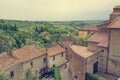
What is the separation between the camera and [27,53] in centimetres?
4722

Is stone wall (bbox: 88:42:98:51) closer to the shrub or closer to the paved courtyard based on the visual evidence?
the shrub

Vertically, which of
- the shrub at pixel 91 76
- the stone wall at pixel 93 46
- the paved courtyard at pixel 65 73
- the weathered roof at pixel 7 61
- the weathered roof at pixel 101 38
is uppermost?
the weathered roof at pixel 101 38

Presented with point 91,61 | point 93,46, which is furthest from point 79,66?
point 93,46

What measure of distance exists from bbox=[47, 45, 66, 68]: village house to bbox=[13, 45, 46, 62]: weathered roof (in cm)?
254

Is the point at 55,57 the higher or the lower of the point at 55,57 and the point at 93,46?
the lower

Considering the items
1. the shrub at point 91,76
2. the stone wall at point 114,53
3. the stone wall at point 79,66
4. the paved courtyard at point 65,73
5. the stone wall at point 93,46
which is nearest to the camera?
the shrub at point 91,76

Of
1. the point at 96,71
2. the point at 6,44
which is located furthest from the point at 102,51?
the point at 6,44

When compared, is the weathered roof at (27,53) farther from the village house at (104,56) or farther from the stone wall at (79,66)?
the village house at (104,56)

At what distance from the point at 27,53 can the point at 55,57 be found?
1056 cm

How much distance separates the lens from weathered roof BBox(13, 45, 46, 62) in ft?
145

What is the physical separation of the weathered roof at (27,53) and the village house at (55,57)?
100 inches

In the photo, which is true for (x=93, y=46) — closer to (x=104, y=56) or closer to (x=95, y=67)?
(x=104, y=56)

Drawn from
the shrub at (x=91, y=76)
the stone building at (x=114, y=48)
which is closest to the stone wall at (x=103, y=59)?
the stone building at (x=114, y=48)

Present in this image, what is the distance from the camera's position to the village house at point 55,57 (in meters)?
52.2
